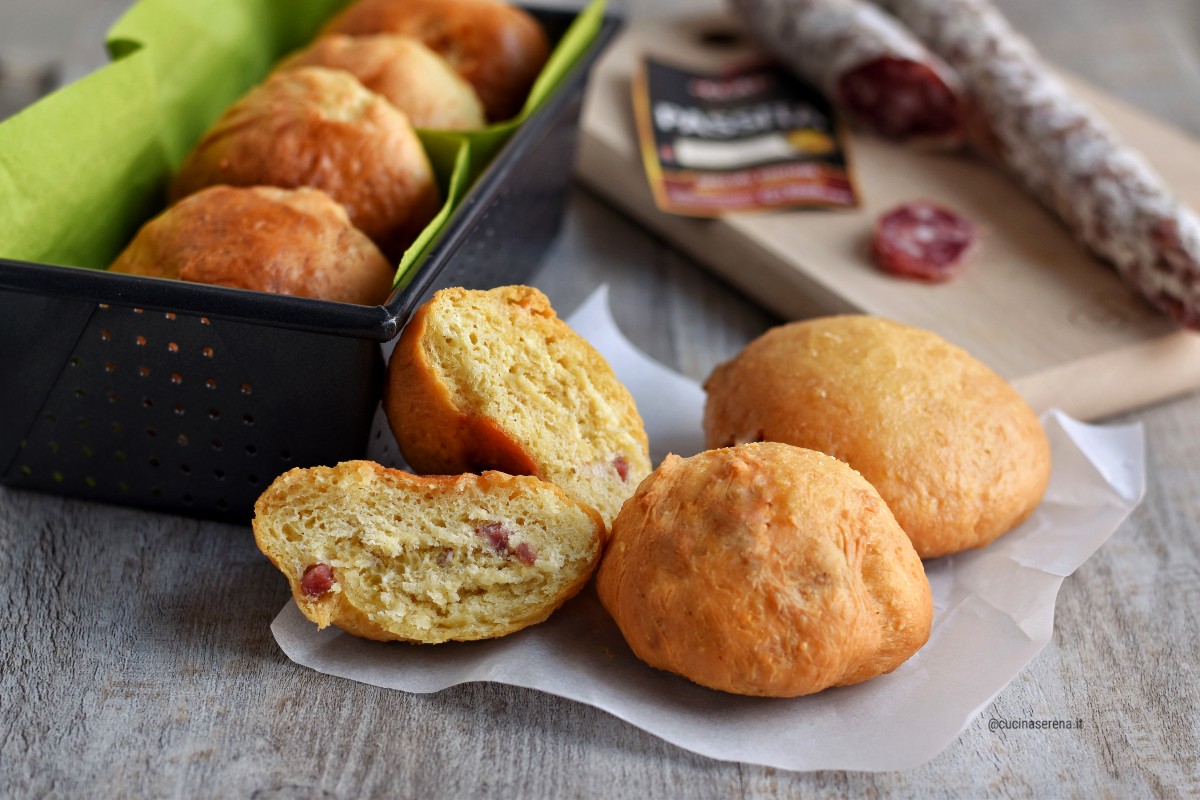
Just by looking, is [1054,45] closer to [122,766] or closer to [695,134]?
[695,134]

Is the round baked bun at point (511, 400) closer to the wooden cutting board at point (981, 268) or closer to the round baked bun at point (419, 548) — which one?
the round baked bun at point (419, 548)

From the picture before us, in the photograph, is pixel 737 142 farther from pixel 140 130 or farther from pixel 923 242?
pixel 140 130

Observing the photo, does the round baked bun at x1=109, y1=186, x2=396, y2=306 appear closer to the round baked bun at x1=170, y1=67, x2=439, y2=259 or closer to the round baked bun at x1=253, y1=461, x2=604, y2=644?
the round baked bun at x1=170, y1=67, x2=439, y2=259

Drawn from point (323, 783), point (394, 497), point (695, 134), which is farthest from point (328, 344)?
point (695, 134)

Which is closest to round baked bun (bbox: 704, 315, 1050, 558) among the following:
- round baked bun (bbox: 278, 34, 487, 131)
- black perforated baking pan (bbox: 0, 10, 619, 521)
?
black perforated baking pan (bbox: 0, 10, 619, 521)

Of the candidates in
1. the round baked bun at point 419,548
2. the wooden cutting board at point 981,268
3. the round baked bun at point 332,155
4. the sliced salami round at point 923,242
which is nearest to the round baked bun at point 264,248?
the round baked bun at point 332,155

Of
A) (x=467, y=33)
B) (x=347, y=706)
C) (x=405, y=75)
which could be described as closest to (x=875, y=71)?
(x=467, y=33)
